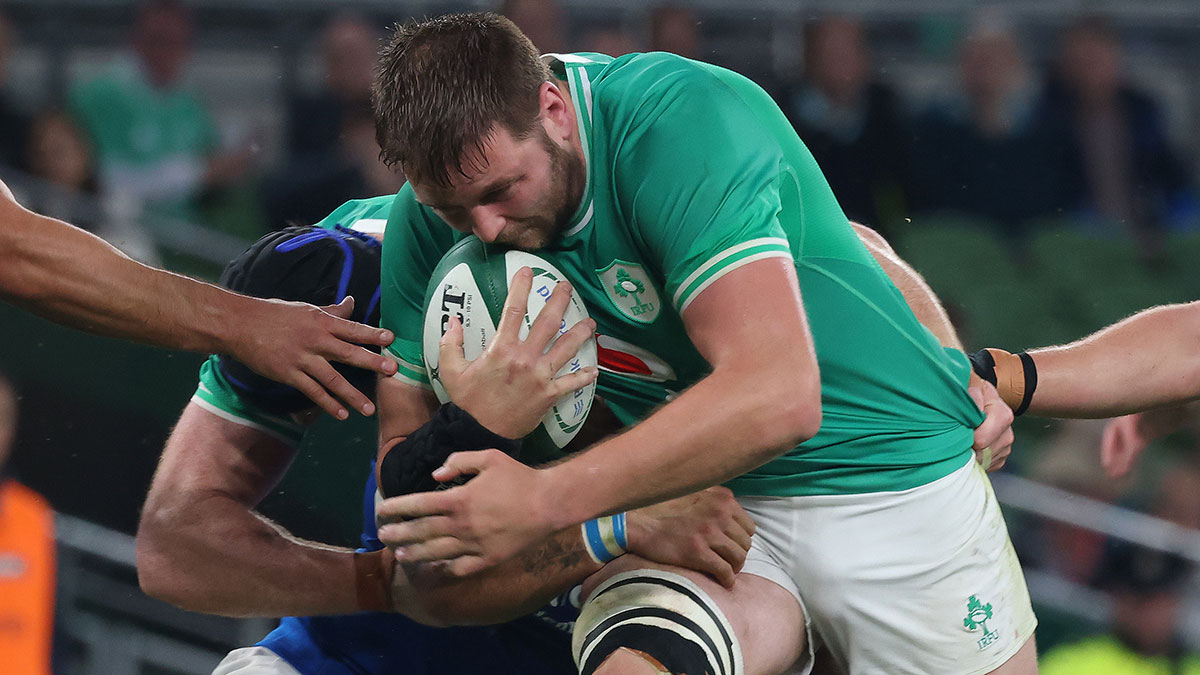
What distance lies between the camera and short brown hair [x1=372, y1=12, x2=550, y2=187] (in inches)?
67.1

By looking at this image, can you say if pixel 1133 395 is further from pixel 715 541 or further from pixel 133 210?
pixel 133 210

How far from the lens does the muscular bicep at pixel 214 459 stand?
2449 millimetres

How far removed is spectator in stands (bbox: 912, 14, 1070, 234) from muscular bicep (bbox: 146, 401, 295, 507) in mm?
3504

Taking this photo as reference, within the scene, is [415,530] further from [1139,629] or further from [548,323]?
[1139,629]

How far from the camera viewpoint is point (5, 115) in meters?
5.05

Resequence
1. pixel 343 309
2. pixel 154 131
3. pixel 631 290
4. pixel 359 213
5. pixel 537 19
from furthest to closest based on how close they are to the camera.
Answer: pixel 154 131 < pixel 537 19 < pixel 359 213 < pixel 343 309 < pixel 631 290

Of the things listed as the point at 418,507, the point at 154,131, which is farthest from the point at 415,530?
the point at 154,131

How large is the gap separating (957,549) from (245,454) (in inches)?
52.9

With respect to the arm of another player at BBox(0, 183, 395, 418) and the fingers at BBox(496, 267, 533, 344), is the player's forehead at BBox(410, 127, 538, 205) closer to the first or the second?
the fingers at BBox(496, 267, 533, 344)

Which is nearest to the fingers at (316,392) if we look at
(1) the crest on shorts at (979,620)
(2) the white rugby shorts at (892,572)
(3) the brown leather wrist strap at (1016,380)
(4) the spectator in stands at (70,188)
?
(2) the white rugby shorts at (892,572)

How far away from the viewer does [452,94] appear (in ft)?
5.60

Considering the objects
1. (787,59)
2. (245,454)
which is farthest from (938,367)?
(787,59)

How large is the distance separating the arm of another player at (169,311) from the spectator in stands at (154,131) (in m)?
3.30

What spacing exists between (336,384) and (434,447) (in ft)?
0.92
